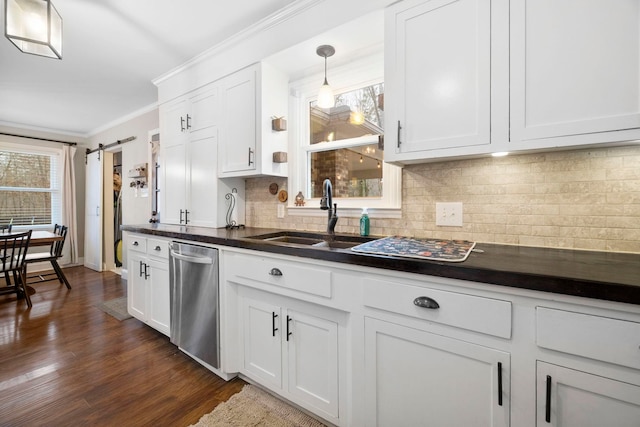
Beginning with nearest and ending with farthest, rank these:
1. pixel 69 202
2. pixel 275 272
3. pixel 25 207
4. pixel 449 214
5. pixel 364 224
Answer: pixel 275 272 < pixel 449 214 < pixel 364 224 < pixel 25 207 < pixel 69 202

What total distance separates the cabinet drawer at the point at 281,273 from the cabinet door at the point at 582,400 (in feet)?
2.72

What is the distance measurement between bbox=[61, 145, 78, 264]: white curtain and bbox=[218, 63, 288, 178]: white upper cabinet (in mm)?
4584

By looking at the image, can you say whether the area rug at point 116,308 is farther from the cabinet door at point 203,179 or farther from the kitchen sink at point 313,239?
the kitchen sink at point 313,239

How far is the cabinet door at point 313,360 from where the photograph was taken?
1.40 meters

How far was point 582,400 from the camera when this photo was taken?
871mm

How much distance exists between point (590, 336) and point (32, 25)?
280 cm

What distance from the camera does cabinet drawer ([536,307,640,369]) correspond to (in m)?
0.79

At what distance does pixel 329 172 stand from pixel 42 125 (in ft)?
18.3

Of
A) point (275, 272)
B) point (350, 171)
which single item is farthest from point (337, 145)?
point (275, 272)

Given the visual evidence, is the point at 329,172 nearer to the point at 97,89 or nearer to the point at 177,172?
the point at 177,172

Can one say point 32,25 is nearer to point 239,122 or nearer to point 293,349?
point 239,122

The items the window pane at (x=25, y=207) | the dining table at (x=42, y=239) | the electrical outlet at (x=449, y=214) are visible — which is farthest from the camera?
the window pane at (x=25, y=207)

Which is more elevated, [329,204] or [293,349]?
[329,204]

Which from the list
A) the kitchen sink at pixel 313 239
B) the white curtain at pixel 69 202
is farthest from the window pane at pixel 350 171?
the white curtain at pixel 69 202
